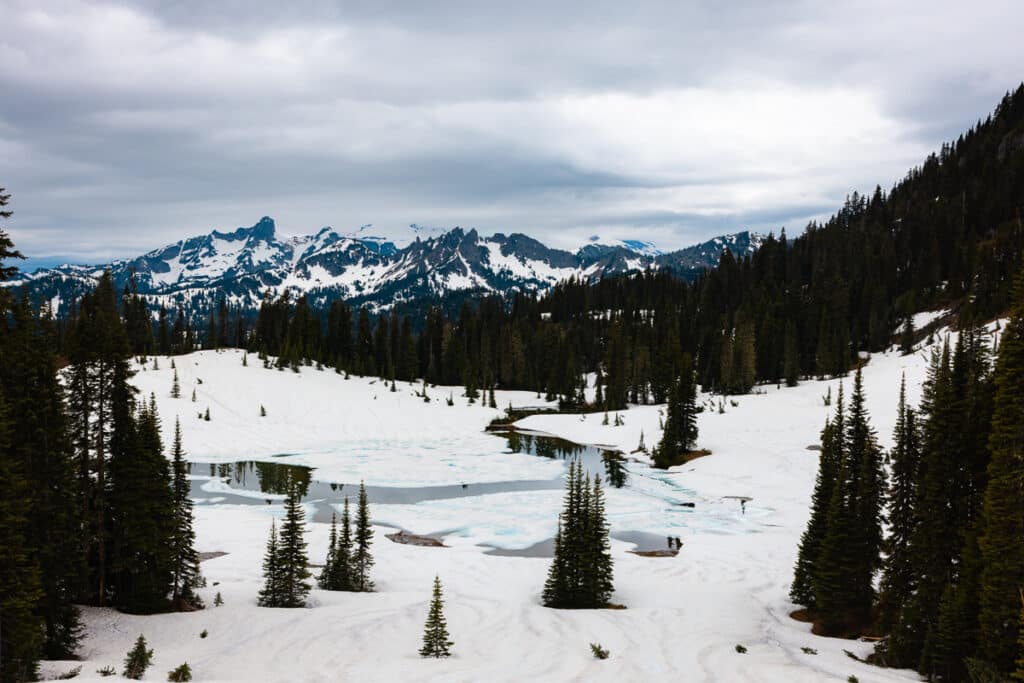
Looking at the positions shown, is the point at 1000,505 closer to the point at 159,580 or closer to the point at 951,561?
the point at 951,561

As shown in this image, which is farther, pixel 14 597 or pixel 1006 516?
pixel 1006 516

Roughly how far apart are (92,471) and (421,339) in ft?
386

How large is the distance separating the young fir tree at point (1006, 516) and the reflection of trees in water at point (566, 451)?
38063mm

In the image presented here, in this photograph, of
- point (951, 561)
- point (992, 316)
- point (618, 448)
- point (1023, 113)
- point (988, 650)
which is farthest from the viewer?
point (1023, 113)

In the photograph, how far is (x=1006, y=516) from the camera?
15.1 m

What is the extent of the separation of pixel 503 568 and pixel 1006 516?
20974 millimetres

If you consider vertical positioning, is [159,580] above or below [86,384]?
below

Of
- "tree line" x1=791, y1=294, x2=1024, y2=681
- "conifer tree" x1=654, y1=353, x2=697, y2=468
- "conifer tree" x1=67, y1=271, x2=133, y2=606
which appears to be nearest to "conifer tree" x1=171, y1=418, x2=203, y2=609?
"conifer tree" x1=67, y1=271, x2=133, y2=606

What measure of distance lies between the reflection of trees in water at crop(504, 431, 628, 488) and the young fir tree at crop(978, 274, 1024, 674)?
1499 inches

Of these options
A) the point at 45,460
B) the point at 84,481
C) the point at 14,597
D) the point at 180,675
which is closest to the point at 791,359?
the point at 84,481

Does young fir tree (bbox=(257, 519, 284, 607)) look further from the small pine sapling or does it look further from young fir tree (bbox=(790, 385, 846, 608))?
young fir tree (bbox=(790, 385, 846, 608))

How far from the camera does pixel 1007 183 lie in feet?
393

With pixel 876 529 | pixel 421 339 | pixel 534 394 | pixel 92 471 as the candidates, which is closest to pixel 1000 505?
pixel 876 529

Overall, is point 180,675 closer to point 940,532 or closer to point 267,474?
point 940,532
